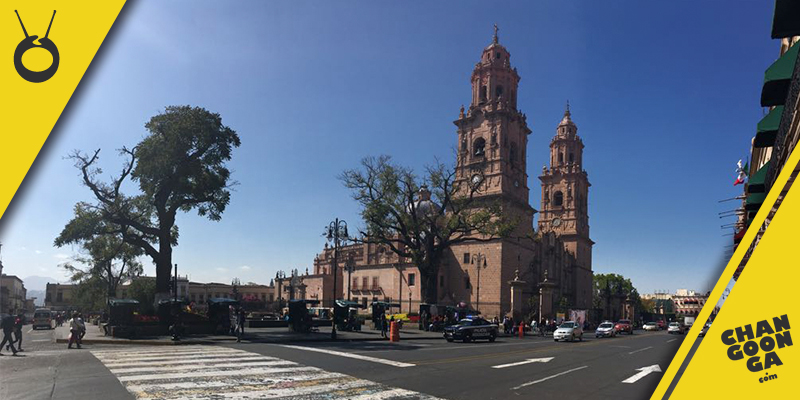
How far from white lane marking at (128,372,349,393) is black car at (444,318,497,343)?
15621 mm

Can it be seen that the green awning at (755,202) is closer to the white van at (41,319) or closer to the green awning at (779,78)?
the green awning at (779,78)

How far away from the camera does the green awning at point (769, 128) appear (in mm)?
13148

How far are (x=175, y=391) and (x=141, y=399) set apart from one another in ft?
2.74

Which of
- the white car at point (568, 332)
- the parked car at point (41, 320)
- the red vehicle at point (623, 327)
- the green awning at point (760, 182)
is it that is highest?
the green awning at point (760, 182)

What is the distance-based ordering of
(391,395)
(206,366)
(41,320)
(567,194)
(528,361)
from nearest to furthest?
1. (391,395)
2. (206,366)
3. (528,361)
4. (41,320)
5. (567,194)

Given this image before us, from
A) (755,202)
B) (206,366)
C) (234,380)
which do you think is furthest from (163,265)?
(755,202)

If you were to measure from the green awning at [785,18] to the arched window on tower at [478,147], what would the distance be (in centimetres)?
5337

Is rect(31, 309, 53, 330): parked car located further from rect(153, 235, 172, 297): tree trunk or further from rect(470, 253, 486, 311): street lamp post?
rect(470, 253, 486, 311): street lamp post

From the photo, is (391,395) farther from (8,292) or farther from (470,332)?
(8,292)

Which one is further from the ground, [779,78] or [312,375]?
[779,78]

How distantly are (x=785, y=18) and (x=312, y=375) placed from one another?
1185 cm

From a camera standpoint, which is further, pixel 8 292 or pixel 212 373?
pixel 8 292

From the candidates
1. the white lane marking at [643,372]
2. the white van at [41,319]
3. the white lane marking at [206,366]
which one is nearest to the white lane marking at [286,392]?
the white lane marking at [206,366]

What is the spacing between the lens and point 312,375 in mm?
12422
